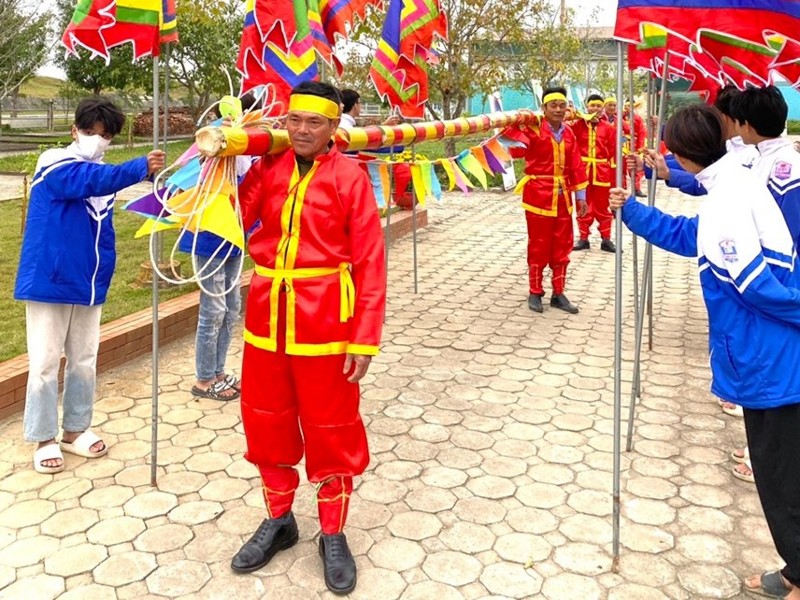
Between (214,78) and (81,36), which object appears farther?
(214,78)

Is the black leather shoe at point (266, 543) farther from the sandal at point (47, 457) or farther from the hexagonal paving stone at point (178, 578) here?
the sandal at point (47, 457)

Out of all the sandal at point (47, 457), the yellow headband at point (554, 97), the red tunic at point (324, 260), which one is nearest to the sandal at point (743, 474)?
the red tunic at point (324, 260)

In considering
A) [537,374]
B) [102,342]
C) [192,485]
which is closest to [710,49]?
[537,374]

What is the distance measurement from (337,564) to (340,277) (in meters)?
1.09

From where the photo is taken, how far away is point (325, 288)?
2662 mm

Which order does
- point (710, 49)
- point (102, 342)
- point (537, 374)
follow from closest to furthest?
1. point (710, 49)
2. point (102, 342)
3. point (537, 374)

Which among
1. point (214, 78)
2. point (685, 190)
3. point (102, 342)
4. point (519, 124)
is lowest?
point (102, 342)

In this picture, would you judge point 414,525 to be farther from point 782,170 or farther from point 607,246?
point 607,246

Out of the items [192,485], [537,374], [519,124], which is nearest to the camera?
[192,485]

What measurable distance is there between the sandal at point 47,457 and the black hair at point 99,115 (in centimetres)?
155

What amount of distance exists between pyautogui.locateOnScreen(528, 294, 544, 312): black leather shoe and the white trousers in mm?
3987

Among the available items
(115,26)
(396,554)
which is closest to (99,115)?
(115,26)

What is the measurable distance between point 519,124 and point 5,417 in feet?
14.1

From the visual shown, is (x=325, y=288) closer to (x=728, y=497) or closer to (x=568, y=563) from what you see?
(x=568, y=563)
